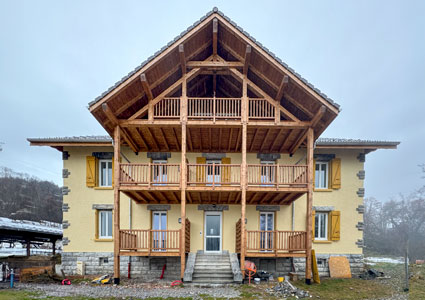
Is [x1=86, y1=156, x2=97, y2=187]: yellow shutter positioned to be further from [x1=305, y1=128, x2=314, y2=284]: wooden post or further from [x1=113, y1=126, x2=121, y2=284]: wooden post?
[x1=305, y1=128, x2=314, y2=284]: wooden post

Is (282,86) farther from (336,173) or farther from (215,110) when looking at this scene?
(336,173)

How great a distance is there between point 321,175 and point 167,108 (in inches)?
363

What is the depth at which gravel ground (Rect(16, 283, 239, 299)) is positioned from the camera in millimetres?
9836

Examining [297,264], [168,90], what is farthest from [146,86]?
[297,264]

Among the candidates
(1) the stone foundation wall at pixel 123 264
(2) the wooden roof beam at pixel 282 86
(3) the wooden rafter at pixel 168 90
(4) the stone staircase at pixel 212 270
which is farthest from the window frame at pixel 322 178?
(1) the stone foundation wall at pixel 123 264

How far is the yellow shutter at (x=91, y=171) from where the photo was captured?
14547mm

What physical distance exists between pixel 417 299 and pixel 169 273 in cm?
1050

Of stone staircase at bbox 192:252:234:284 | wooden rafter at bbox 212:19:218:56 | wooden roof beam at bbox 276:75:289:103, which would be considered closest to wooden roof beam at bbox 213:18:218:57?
wooden rafter at bbox 212:19:218:56

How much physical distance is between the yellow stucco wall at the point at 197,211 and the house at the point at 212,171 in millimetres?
54

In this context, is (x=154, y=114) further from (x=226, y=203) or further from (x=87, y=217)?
(x=87, y=217)

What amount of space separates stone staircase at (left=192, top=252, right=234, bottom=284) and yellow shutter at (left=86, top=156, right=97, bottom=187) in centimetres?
691

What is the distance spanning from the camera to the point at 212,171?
13.1 metres

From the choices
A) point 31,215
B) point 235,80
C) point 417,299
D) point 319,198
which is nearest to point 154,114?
point 235,80

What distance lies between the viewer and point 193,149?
1456cm
